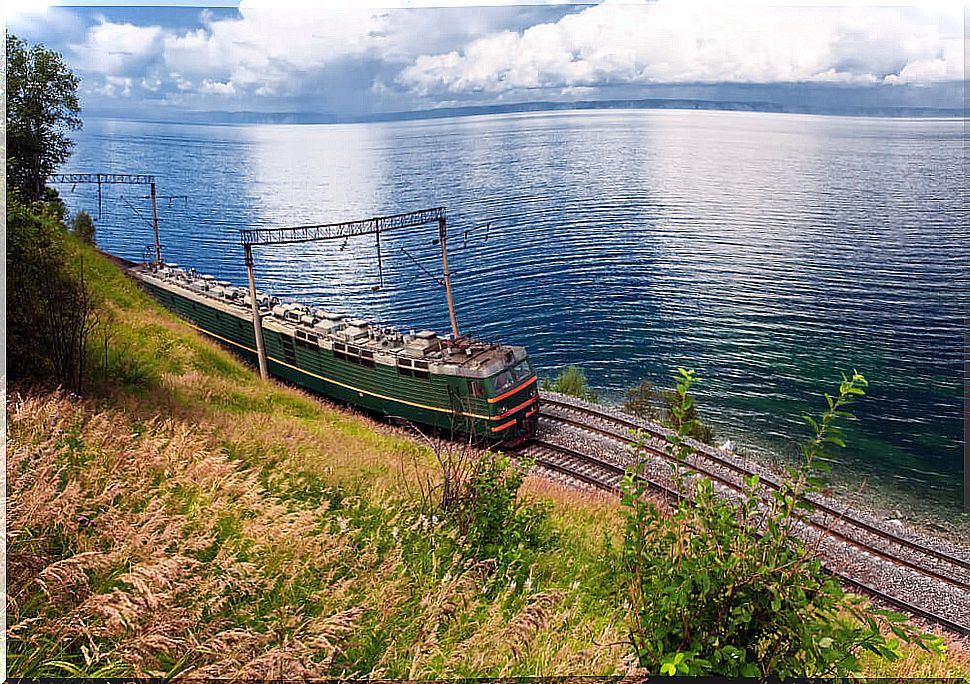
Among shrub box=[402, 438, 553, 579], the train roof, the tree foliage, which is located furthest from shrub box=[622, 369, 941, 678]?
the train roof

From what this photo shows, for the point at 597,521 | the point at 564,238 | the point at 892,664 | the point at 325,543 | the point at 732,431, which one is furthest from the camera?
the point at 564,238

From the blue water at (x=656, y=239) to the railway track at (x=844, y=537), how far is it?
3623 millimetres

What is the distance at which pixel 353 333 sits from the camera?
49.7 ft

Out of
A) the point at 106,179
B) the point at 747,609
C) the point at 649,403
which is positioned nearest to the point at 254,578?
the point at 747,609

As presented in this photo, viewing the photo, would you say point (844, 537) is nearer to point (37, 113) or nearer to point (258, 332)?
point (258, 332)

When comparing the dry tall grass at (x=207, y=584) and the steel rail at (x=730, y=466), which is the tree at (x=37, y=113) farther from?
the steel rail at (x=730, y=466)

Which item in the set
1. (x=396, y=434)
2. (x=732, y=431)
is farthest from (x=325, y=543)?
(x=732, y=431)

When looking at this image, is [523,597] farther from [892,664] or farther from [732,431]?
[732,431]

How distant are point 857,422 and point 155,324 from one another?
56.1 ft

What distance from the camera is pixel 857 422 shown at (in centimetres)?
1697

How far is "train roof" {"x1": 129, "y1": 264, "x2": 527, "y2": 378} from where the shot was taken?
13.9m

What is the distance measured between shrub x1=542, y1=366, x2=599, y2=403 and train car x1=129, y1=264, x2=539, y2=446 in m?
3.94

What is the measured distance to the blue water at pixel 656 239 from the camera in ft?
53.5

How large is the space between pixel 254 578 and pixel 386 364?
11179mm
